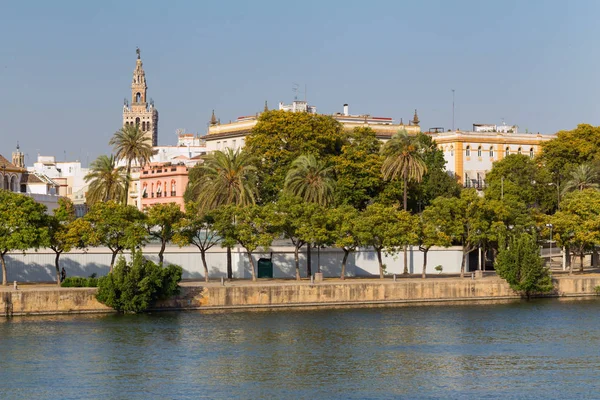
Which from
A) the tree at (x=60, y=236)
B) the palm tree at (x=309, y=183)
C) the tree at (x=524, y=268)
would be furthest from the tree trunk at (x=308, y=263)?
the tree at (x=60, y=236)

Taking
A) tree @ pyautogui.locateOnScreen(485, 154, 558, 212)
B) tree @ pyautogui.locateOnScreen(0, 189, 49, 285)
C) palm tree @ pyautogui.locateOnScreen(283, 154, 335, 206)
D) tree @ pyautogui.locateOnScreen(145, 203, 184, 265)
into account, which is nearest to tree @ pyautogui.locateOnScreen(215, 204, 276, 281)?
tree @ pyautogui.locateOnScreen(145, 203, 184, 265)

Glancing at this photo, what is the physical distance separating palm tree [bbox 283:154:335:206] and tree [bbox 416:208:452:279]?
8.11 metres

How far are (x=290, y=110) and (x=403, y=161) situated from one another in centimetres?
3313

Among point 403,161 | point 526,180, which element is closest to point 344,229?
point 403,161

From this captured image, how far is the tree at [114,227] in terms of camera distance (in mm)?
84688

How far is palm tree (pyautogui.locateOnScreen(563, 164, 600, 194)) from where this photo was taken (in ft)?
401

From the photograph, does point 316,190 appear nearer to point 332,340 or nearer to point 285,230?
point 285,230

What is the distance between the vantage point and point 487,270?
108625 mm

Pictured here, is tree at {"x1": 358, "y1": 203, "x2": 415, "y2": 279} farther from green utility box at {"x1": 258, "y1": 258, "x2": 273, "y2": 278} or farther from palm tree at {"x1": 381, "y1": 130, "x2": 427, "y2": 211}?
palm tree at {"x1": 381, "y1": 130, "x2": 427, "y2": 211}

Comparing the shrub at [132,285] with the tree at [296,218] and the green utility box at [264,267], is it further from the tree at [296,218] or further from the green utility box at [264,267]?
the green utility box at [264,267]

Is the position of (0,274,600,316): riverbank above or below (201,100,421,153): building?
below

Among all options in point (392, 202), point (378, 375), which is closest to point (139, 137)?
point (392, 202)

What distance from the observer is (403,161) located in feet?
361

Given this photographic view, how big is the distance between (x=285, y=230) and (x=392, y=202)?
82.0ft
